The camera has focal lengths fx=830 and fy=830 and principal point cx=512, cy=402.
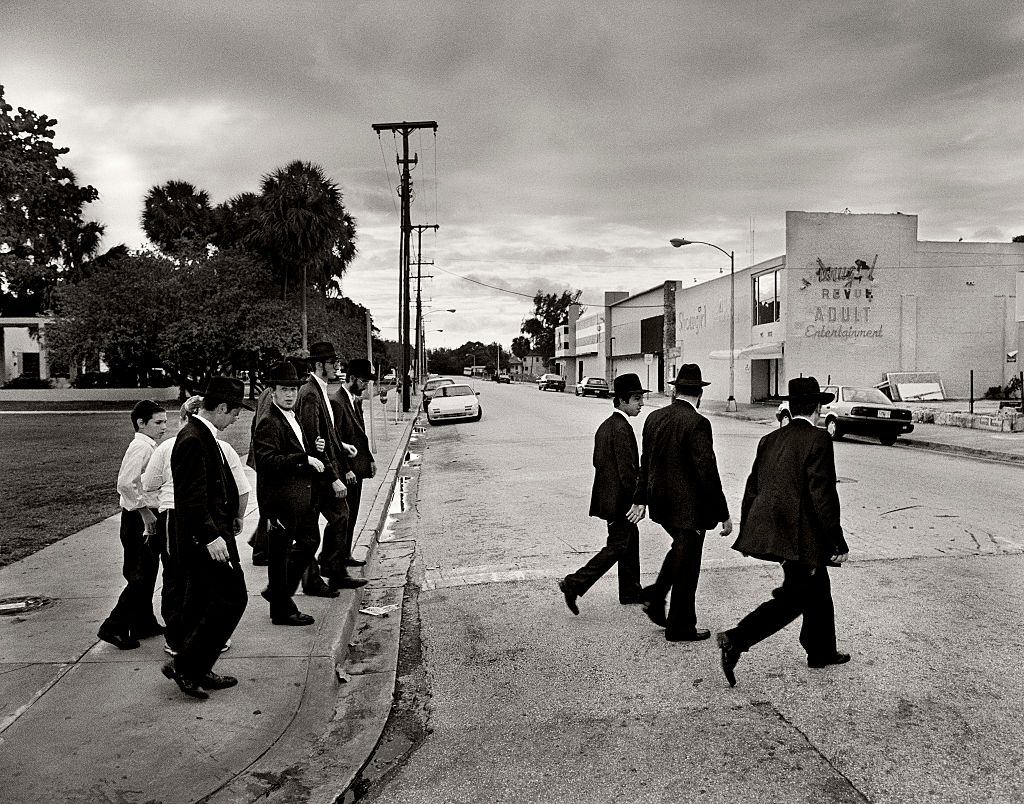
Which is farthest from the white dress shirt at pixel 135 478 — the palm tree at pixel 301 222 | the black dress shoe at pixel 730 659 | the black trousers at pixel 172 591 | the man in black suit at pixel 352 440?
the palm tree at pixel 301 222

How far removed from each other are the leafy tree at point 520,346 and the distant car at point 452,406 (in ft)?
383

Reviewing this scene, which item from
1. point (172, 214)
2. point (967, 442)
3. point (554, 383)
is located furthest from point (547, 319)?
point (967, 442)

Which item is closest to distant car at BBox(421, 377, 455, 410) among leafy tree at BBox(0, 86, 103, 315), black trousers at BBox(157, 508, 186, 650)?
leafy tree at BBox(0, 86, 103, 315)

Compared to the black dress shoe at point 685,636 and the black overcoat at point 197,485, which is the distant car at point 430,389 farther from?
the black overcoat at point 197,485

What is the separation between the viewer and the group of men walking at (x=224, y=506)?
4305 mm

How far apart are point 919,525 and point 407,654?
6.26m

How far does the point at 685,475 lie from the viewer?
5.20 metres

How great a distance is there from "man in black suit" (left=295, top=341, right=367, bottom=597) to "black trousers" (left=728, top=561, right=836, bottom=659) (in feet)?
9.58

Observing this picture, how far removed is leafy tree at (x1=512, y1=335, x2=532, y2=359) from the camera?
5807 inches

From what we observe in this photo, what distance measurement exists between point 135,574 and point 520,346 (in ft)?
481

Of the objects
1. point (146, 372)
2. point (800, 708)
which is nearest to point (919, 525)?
point (800, 708)

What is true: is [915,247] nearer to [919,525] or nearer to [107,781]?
[919,525]

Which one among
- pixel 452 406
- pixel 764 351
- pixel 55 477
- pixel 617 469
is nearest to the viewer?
pixel 617 469

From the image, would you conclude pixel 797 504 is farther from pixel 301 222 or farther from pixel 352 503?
pixel 301 222
